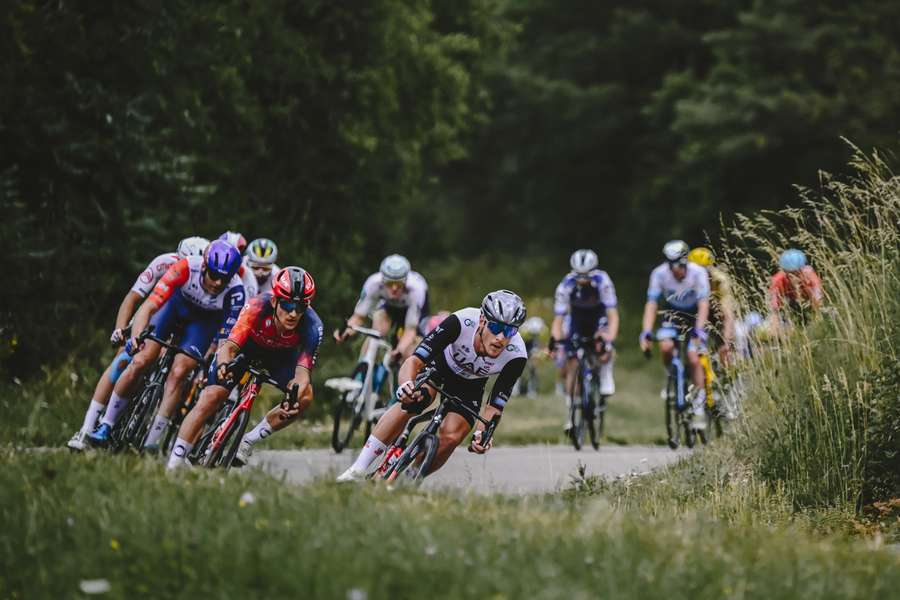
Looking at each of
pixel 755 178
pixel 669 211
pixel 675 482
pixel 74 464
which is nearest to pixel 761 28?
pixel 755 178

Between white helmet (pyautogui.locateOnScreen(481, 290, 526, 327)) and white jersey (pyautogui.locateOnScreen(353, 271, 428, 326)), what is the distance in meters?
6.19

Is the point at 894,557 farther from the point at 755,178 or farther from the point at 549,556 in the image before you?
the point at 755,178

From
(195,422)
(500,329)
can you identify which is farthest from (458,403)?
(195,422)

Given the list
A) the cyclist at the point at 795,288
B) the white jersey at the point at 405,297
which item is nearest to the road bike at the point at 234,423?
the cyclist at the point at 795,288

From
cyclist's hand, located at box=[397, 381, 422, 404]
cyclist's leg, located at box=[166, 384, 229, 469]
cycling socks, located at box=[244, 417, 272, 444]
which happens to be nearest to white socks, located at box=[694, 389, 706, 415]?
cycling socks, located at box=[244, 417, 272, 444]

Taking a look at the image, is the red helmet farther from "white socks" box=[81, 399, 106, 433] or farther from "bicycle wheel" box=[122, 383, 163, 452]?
"white socks" box=[81, 399, 106, 433]

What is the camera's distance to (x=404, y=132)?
32.7 meters

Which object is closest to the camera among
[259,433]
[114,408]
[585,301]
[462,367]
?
[462,367]

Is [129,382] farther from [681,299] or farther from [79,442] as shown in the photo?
[681,299]

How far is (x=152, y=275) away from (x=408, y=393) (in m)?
4.45

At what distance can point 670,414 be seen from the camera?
18.4 meters

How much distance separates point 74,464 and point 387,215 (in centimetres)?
2408

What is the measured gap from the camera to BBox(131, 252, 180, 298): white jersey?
13.8m

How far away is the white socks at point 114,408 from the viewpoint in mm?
12805
